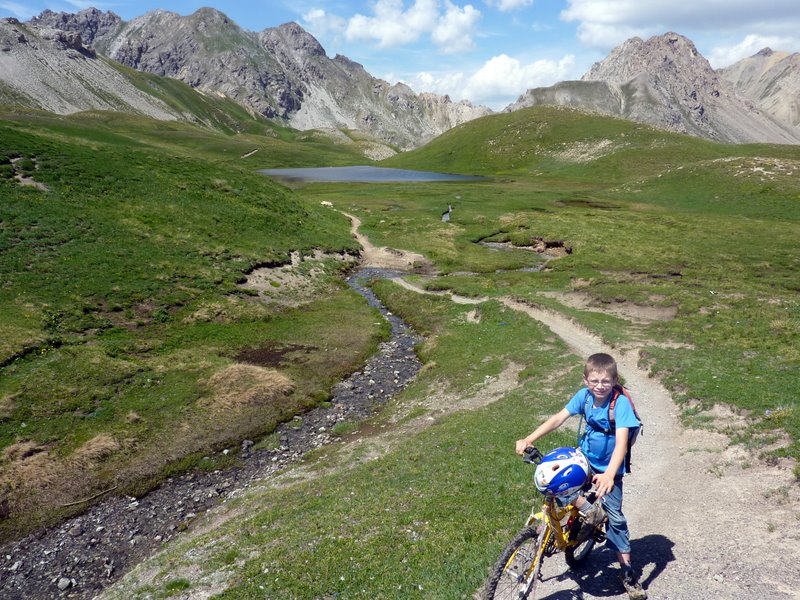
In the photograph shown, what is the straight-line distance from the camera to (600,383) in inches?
386

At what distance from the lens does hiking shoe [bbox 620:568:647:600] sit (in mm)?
10523

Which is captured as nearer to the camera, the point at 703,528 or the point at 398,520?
the point at 703,528

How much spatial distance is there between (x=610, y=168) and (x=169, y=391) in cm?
18495

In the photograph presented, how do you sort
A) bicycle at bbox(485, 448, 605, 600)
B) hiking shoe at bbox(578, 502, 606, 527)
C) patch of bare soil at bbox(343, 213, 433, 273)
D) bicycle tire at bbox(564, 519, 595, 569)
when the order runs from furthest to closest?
patch of bare soil at bbox(343, 213, 433, 273) → bicycle tire at bbox(564, 519, 595, 569) → hiking shoe at bbox(578, 502, 606, 527) → bicycle at bbox(485, 448, 605, 600)

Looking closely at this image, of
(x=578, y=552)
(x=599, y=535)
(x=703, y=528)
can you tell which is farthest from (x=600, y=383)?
(x=703, y=528)

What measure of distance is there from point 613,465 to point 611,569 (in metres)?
4.08

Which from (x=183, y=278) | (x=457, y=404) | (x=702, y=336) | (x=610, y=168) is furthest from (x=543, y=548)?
(x=610, y=168)

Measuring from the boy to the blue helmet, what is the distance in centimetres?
44

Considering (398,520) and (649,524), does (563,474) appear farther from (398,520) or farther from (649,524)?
(398,520)

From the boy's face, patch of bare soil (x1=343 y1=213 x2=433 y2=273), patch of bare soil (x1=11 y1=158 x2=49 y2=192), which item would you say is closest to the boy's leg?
the boy's face

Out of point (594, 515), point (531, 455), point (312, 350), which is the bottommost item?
point (312, 350)

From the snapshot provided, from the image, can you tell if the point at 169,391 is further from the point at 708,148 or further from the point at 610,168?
the point at 708,148

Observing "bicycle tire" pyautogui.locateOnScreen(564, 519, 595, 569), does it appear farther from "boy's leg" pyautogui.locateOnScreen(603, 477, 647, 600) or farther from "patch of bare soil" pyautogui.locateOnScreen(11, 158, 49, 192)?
"patch of bare soil" pyautogui.locateOnScreen(11, 158, 49, 192)

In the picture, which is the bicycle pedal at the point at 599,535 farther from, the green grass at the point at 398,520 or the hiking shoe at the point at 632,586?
the green grass at the point at 398,520
